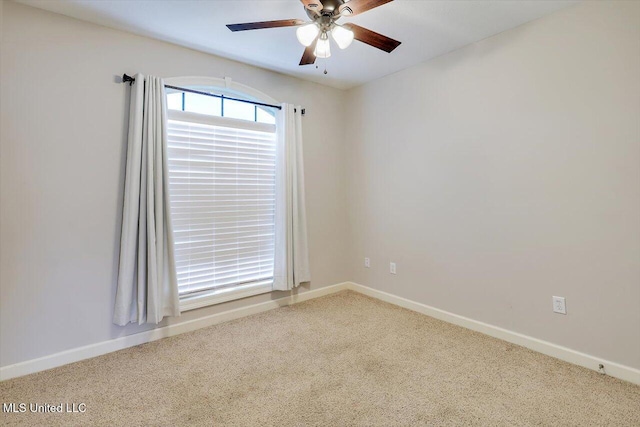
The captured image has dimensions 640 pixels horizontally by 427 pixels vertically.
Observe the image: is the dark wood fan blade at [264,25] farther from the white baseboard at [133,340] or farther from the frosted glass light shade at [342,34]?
the white baseboard at [133,340]

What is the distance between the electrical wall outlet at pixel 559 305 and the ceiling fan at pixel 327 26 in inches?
86.2

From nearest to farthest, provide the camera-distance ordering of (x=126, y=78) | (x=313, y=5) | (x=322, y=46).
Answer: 1. (x=313, y=5)
2. (x=322, y=46)
3. (x=126, y=78)

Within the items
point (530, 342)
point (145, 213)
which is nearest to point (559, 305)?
point (530, 342)

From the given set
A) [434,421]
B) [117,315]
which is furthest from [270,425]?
[117,315]

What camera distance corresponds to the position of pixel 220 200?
3.01m

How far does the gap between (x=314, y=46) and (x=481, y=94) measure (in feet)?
5.14

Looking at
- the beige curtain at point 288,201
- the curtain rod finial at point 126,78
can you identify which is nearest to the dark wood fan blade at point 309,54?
the beige curtain at point 288,201

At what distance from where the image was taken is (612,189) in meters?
2.03

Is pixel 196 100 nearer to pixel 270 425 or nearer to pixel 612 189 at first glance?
pixel 270 425

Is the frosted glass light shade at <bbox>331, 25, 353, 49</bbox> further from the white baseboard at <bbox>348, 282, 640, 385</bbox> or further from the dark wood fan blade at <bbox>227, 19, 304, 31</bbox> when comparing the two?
the white baseboard at <bbox>348, 282, 640, 385</bbox>

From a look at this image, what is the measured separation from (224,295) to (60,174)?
1643 millimetres

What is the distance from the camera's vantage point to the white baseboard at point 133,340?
2.11m

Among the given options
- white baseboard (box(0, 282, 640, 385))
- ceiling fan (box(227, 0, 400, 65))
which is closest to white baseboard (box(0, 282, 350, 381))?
white baseboard (box(0, 282, 640, 385))

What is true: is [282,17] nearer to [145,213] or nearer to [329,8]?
[329,8]
